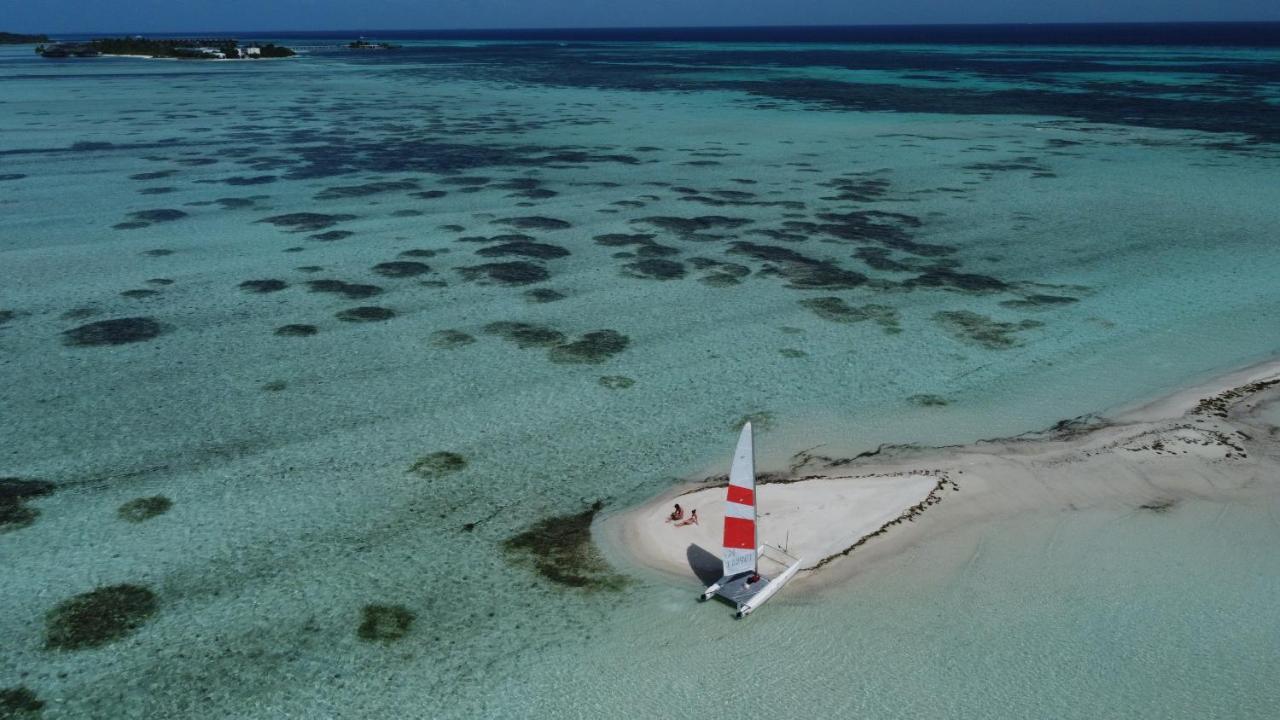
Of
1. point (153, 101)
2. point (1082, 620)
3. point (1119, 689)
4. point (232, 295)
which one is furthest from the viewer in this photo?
point (153, 101)

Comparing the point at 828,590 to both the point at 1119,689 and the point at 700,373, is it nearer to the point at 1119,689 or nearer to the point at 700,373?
the point at 1119,689

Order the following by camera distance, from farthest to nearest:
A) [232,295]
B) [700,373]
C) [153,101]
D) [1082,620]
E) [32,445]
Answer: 1. [153,101]
2. [232,295]
3. [700,373]
4. [32,445]
5. [1082,620]

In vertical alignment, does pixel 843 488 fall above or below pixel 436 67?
below

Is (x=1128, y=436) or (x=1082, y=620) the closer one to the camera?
(x=1082, y=620)

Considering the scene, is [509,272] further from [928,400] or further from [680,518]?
[680,518]

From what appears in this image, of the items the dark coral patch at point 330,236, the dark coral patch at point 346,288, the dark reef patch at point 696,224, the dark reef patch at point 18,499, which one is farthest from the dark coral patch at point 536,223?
the dark reef patch at point 18,499

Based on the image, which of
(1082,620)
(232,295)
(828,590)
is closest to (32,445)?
(232,295)

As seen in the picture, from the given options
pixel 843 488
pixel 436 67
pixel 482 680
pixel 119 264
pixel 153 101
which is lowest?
pixel 482 680

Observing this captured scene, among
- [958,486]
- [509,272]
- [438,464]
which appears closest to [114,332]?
[509,272]
